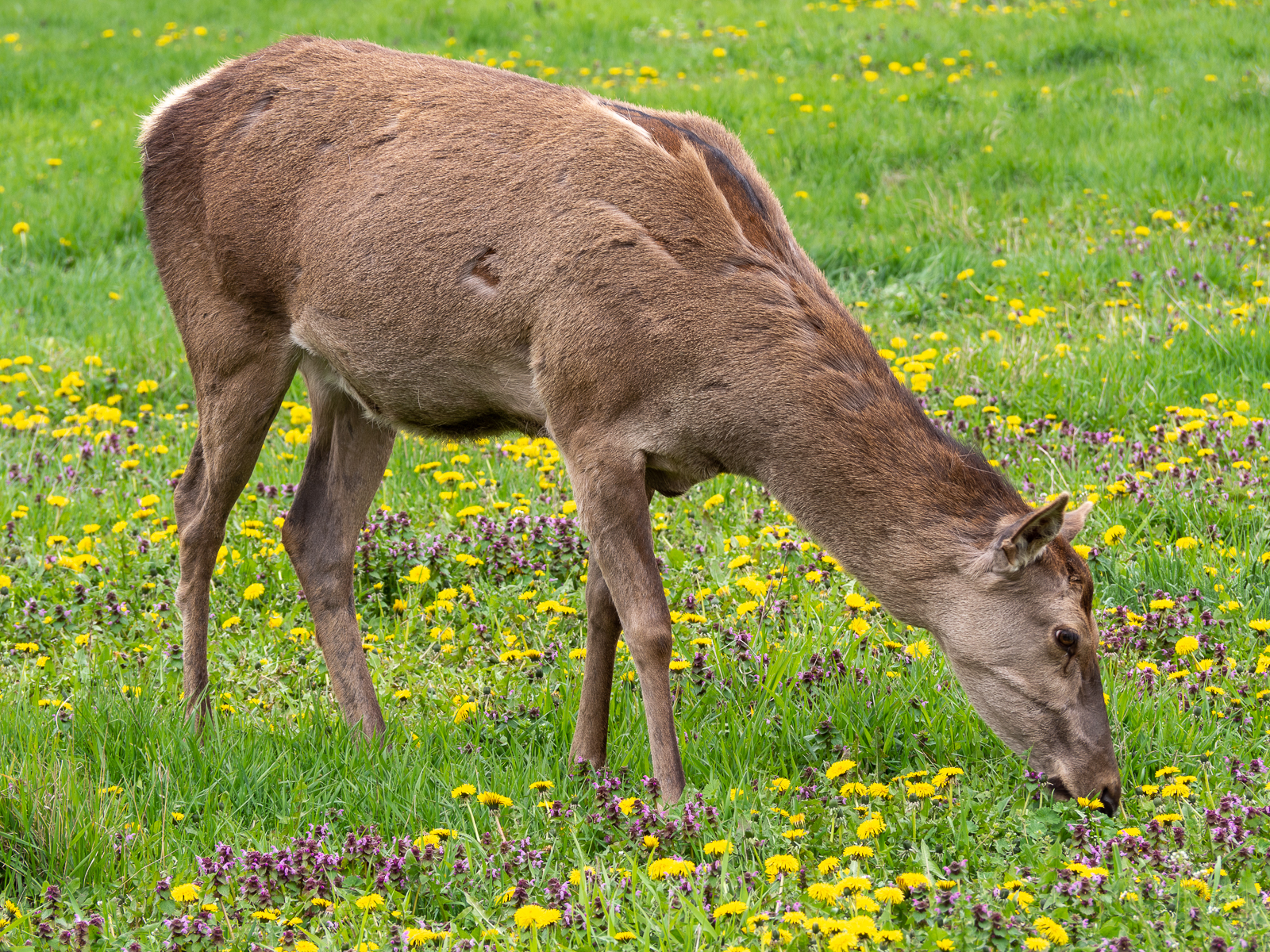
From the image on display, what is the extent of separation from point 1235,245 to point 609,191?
217 inches

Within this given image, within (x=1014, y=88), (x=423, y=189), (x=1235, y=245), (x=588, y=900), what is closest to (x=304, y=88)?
(x=423, y=189)

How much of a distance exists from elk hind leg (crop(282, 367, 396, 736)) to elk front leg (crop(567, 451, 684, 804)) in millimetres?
1242

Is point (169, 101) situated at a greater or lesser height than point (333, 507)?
greater

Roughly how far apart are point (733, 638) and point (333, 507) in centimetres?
153

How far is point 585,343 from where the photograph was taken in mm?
3898

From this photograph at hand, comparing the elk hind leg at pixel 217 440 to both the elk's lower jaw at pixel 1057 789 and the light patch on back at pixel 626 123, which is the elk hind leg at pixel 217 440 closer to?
the light patch on back at pixel 626 123

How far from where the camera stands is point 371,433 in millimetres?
5051

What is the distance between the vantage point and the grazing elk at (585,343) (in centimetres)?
376

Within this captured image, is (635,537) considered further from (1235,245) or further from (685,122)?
(1235,245)

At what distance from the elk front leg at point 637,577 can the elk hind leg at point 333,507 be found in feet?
4.07

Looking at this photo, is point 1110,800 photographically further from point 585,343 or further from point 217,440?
point 217,440

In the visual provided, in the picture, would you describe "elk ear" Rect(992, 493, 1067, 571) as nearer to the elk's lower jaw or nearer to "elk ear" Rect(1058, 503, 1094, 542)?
"elk ear" Rect(1058, 503, 1094, 542)

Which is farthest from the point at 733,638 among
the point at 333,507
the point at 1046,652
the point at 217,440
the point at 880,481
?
the point at 217,440

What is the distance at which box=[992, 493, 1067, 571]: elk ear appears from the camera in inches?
136
